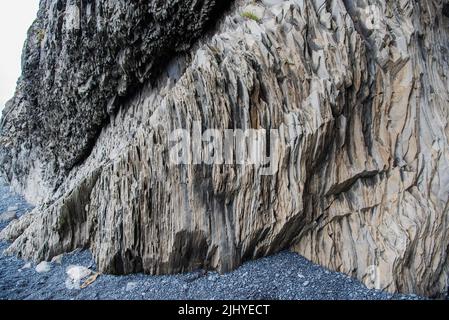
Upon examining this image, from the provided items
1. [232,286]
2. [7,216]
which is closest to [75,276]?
[232,286]

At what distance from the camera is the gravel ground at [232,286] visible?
7105 mm

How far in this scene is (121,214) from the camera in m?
8.29

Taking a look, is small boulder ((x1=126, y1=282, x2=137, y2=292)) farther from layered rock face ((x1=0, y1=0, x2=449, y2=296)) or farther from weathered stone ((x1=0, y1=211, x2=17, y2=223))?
weathered stone ((x1=0, y1=211, x2=17, y2=223))

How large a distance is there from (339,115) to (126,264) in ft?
23.2

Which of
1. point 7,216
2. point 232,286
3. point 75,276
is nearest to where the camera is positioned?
point 232,286

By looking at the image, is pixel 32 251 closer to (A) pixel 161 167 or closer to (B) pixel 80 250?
(B) pixel 80 250

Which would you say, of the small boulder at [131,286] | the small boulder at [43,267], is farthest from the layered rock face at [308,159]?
the small boulder at [43,267]

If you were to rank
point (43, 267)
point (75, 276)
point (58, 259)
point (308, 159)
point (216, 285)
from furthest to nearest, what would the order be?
point (58, 259)
point (43, 267)
point (75, 276)
point (308, 159)
point (216, 285)

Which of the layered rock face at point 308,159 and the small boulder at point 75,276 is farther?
the small boulder at point 75,276

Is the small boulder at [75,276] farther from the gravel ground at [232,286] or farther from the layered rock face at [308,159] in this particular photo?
the layered rock face at [308,159]

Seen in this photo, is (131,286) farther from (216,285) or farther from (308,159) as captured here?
(308,159)

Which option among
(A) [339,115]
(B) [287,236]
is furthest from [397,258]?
(A) [339,115]

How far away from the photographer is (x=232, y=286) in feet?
24.1

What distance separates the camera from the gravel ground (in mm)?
7105
